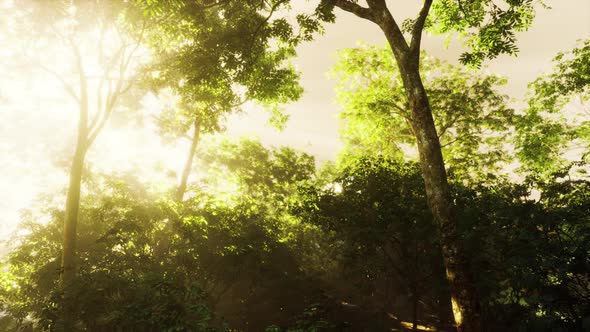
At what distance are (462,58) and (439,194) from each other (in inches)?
166

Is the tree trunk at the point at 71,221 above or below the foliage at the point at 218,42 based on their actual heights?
below

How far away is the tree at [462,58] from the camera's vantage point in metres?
6.06

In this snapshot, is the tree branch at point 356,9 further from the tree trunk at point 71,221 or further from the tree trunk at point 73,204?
the tree trunk at point 71,221

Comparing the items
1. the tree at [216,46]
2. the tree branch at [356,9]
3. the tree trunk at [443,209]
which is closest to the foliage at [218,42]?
the tree at [216,46]

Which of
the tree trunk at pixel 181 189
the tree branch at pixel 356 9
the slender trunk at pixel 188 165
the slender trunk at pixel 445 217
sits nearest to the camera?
the slender trunk at pixel 445 217

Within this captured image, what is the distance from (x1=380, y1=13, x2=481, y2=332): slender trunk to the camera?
234 inches

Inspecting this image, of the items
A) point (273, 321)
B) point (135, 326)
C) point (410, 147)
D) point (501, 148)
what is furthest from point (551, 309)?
point (501, 148)

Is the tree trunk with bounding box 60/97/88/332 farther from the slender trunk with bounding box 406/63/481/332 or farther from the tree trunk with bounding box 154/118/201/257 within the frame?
the slender trunk with bounding box 406/63/481/332

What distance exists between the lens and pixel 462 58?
8609 millimetres

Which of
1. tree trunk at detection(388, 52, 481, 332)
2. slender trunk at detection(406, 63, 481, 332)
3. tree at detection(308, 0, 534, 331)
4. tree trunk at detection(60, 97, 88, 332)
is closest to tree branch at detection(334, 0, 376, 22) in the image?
tree at detection(308, 0, 534, 331)

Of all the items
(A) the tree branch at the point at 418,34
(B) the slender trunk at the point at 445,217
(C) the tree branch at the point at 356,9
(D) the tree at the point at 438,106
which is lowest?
(B) the slender trunk at the point at 445,217

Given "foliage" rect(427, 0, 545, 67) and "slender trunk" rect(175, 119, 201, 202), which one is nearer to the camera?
"foliage" rect(427, 0, 545, 67)

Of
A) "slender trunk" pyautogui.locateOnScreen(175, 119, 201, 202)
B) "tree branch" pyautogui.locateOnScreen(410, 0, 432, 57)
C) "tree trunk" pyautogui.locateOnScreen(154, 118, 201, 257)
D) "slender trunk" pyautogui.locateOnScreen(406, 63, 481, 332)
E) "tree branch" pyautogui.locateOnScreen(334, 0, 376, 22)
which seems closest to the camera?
→ "slender trunk" pyautogui.locateOnScreen(406, 63, 481, 332)

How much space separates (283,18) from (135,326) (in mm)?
9595
